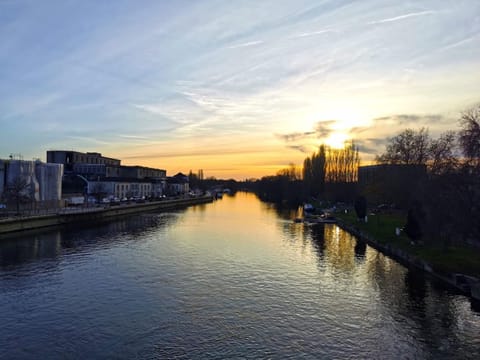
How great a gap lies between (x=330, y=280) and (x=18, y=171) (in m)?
48.1

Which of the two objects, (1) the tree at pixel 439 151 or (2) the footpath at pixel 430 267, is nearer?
(2) the footpath at pixel 430 267

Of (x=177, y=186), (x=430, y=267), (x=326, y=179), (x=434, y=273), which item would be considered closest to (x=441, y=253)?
(x=430, y=267)

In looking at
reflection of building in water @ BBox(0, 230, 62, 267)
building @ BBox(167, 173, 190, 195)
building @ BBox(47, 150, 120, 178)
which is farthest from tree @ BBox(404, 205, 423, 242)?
building @ BBox(167, 173, 190, 195)

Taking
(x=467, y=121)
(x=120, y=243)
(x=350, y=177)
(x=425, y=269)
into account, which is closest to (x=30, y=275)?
(x=120, y=243)

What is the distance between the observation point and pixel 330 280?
24531 millimetres

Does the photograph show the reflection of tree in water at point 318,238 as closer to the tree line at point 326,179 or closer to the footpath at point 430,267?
the footpath at point 430,267

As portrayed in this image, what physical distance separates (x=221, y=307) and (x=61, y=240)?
2562 cm

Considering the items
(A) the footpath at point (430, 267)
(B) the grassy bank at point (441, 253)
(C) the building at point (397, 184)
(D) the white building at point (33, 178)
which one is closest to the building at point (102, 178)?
(D) the white building at point (33, 178)

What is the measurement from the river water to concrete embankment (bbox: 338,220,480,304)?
0.92 meters

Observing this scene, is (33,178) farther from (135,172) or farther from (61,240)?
(135,172)

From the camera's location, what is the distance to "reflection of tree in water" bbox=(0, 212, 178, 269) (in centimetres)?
3003

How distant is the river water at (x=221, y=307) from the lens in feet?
47.3

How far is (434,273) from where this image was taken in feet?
84.6

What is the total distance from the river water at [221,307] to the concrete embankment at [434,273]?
3.02 feet
